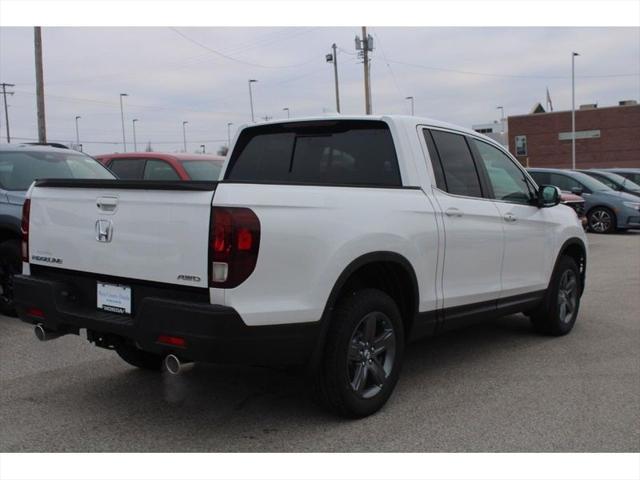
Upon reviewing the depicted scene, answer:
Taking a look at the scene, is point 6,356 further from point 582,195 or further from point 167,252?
point 582,195

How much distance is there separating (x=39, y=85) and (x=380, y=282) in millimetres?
17848

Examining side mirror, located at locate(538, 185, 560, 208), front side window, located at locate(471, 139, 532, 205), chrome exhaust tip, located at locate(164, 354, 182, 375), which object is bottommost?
chrome exhaust tip, located at locate(164, 354, 182, 375)

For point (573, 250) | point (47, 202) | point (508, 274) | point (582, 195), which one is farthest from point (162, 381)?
point (582, 195)

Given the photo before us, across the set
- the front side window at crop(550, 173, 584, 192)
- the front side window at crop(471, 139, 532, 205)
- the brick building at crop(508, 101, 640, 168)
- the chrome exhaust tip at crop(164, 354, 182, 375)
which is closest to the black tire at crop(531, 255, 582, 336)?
the front side window at crop(471, 139, 532, 205)

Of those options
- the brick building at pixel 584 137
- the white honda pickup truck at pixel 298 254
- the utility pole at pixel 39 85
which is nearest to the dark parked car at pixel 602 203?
the white honda pickup truck at pixel 298 254

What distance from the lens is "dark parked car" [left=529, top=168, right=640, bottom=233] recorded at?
16.6 m

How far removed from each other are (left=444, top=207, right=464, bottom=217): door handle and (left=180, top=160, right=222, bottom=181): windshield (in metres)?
4.90

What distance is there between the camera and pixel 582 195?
1700 centimetres

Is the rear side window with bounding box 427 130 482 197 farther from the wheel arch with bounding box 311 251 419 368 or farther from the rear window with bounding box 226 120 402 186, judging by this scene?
the wheel arch with bounding box 311 251 419 368

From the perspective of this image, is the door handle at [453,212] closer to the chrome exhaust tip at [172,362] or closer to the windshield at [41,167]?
the chrome exhaust tip at [172,362]

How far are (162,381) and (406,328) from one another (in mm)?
1833

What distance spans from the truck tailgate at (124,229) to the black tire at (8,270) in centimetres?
264

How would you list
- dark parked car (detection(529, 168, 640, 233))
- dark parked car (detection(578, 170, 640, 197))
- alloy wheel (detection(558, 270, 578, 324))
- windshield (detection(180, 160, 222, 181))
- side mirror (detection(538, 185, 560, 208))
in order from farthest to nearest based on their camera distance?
dark parked car (detection(578, 170, 640, 197)), dark parked car (detection(529, 168, 640, 233)), windshield (detection(180, 160, 222, 181)), alloy wheel (detection(558, 270, 578, 324)), side mirror (detection(538, 185, 560, 208))

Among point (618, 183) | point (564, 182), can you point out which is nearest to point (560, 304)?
point (564, 182)
